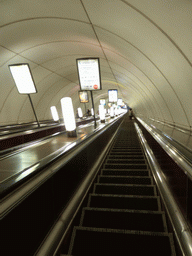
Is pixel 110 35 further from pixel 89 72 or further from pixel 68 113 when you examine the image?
pixel 68 113

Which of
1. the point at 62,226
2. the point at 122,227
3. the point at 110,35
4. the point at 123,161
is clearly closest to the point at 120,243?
the point at 122,227

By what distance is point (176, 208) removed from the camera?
7.84 feet

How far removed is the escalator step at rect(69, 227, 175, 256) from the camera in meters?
2.06

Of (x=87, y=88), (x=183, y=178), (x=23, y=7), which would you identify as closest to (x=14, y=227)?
(x=183, y=178)

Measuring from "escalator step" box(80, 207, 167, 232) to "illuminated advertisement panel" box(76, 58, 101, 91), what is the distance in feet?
18.0

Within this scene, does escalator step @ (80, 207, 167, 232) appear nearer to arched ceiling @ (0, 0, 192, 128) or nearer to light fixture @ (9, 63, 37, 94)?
arched ceiling @ (0, 0, 192, 128)

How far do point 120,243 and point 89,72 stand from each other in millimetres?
6191

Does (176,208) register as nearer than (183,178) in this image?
Yes

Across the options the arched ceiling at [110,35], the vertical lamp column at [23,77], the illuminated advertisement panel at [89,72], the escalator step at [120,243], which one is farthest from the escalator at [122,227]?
the vertical lamp column at [23,77]

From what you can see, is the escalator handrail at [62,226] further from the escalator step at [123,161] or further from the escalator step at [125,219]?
the escalator step at [123,161]

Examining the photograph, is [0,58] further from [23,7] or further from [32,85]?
[23,7]

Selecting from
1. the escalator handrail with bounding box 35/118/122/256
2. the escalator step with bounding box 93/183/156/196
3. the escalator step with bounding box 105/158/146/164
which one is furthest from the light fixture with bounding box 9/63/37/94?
the escalator step with bounding box 93/183/156/196

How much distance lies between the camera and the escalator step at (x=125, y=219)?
246cm

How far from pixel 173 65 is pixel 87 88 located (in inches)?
148
